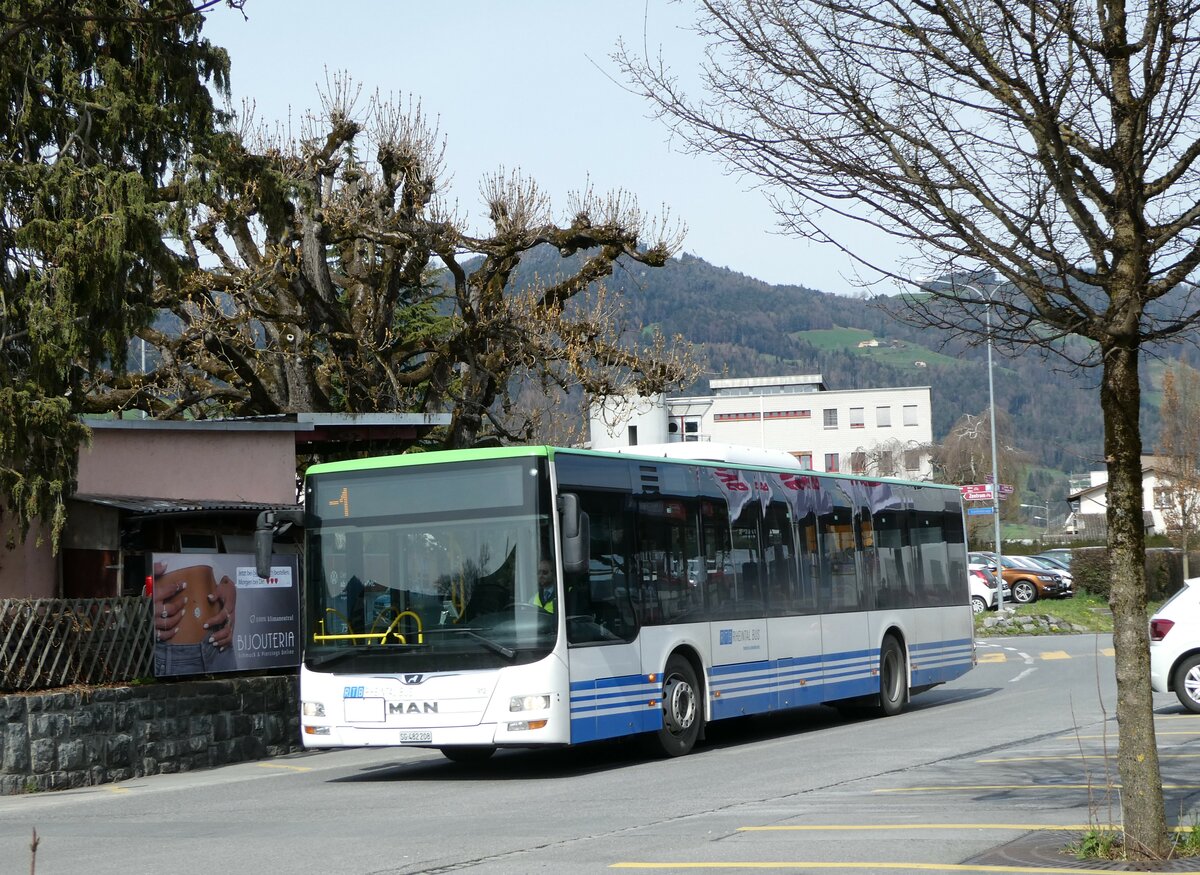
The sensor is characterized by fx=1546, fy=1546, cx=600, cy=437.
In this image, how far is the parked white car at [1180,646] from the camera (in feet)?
56.5

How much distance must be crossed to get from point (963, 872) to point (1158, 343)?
2.95 m

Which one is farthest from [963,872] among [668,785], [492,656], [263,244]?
[263,244]

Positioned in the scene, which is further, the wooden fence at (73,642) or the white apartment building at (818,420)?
the white apartment building at (818,420)

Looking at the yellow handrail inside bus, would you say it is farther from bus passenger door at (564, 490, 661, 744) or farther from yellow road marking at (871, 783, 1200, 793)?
yellow road marking at (871, 783, 1200, 793)

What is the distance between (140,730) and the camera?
51.6ft

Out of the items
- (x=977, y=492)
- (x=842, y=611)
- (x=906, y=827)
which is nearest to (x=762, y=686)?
(x=842, y=611)

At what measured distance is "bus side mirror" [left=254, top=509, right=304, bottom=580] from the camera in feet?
46.0

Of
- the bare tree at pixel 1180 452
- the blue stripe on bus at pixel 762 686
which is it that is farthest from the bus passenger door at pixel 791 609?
the bare tree at pixel 1180 452

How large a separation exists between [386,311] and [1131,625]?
2224 cm

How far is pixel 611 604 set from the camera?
554 inches

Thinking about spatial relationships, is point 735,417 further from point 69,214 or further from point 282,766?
point 69,214

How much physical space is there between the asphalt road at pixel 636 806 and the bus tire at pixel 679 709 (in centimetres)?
28

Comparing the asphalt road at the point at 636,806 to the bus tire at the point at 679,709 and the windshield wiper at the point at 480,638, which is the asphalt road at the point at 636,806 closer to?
the bus tire at the point at 679,709

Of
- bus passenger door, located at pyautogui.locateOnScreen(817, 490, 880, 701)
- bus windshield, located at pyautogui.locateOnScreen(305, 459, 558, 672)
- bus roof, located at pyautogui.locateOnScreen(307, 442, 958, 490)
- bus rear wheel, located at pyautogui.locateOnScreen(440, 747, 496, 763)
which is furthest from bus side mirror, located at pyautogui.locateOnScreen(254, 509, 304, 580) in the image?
bus passenger door, located at pyautogui.locateOnScreen(817, 490, 880, 701)
